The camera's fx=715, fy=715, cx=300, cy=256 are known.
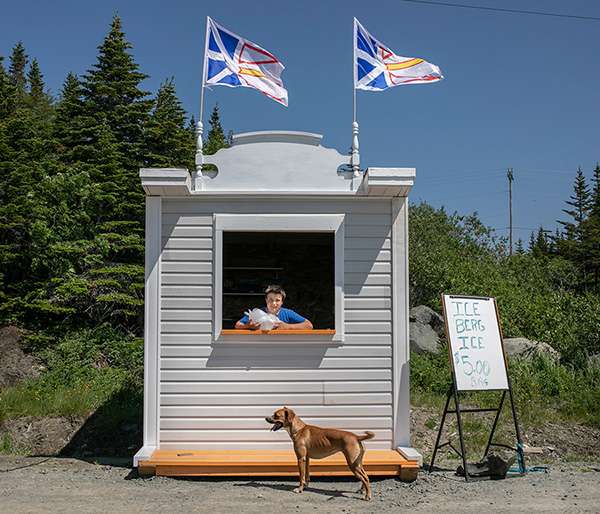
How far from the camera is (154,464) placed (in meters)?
6.50

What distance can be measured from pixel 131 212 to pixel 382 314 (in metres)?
11.5

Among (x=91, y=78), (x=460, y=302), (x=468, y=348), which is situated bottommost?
(x=468, y=348)

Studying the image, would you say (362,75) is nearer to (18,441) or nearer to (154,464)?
(154,464)

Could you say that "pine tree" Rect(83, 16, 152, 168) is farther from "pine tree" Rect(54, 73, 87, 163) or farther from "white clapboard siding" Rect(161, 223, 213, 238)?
"white clapboard siding" Rect(161, 223, 213, 238)

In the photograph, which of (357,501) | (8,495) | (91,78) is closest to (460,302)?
(357,501)

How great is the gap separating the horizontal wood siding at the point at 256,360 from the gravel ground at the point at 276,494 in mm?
576

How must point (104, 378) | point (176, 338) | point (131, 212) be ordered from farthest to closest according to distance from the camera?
point (131, 212)
point (104, 378)
point (176, 338)

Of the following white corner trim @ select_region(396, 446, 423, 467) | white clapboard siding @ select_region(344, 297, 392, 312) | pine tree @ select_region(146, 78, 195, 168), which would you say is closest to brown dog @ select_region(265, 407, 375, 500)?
white corner trim @ select_region(396, 446, 423, 467)

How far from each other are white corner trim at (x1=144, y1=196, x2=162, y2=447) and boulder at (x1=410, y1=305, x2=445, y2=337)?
7.61 meters

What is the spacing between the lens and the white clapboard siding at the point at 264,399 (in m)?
7.02

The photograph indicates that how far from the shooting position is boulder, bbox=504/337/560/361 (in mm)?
11844

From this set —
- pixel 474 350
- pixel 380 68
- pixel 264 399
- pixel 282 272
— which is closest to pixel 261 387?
pixel 264 399

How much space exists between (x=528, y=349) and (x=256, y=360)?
21.7 ft

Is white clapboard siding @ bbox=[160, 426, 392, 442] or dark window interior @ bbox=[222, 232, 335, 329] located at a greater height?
dark window interior @ bbox=[222, 232, 335, 329]
